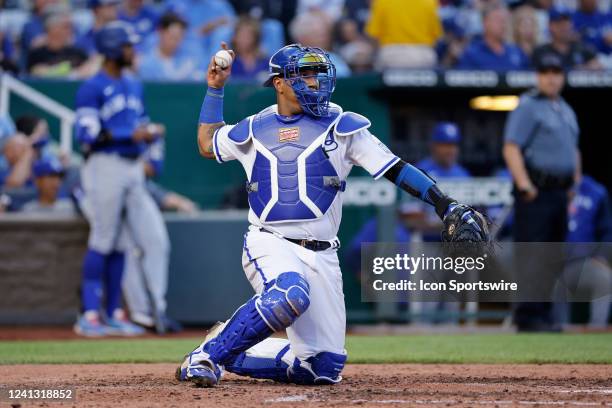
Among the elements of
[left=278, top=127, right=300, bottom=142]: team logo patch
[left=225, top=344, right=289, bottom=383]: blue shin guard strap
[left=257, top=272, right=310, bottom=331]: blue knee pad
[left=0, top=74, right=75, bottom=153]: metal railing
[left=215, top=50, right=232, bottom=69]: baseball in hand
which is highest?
[left=0, top=74, right=75, bottom=153]: metal railing

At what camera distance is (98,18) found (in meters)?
12.0

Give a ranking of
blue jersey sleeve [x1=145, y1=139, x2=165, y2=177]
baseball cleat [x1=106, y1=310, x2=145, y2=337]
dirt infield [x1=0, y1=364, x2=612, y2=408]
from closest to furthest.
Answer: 1. dirt infield [x1=0, y1=364, x2=612, y2=408]
2. baseball cleat [x1=106, y1=310, x2=145, y2=337]
3. blue jersey sleeve [x1=145, y1=139, x2=165, y2=177]

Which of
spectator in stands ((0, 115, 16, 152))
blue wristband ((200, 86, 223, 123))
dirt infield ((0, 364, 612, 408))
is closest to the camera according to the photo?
dirt infield ((0, 364, 612, 408))

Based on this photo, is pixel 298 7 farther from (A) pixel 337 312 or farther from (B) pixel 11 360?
(A) pixel 337 312

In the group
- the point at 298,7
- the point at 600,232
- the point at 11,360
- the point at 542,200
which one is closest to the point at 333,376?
the point at 11,360

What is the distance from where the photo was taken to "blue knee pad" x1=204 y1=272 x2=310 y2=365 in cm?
491

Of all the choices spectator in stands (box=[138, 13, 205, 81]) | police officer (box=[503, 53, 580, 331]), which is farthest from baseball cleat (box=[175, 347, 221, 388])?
spectator in stands (box=[138, 13, 205, 81])

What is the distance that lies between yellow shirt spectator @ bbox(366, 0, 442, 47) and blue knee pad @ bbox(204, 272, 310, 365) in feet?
22.1

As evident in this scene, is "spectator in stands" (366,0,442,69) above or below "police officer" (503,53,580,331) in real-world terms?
above

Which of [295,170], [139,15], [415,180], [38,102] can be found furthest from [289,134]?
[139,15]

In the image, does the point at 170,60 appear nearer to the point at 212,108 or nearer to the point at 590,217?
the point at 590,217

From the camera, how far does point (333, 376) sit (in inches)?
212

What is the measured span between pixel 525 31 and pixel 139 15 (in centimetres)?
436

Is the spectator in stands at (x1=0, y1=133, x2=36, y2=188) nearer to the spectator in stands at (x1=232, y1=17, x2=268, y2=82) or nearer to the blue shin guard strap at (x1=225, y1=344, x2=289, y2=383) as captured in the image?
the spectator in stands at (x1=232, y1=17, x2=268, y2=82)
